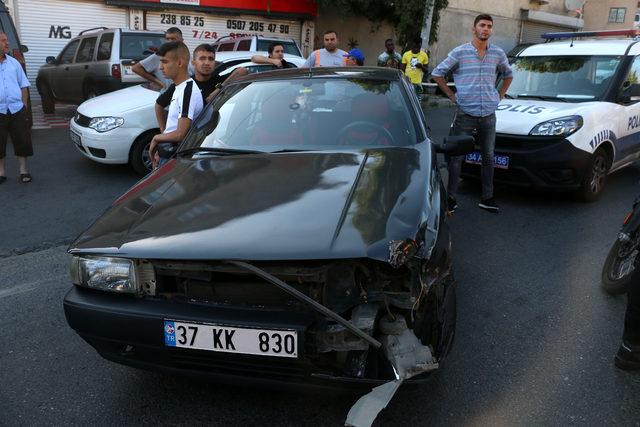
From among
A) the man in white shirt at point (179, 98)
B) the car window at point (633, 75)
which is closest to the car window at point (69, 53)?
the man in white shirt at point (179, 98)

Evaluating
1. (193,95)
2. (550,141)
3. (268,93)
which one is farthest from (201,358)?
(550,141)

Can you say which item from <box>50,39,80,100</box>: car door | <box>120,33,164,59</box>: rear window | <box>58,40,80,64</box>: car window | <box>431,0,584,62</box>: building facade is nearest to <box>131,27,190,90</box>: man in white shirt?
<box>120,33,164,59</box>: rear window

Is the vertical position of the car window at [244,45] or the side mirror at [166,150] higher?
the car window at [244,45]

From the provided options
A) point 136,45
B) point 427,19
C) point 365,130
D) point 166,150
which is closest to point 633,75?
point 365,130

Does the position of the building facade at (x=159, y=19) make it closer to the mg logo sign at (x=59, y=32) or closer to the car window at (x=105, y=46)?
the mg logo sign at (x=59, y=32)

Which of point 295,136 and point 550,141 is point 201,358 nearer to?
point 295,136

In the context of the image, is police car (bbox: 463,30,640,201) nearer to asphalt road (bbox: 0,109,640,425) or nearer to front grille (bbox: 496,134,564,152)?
front grille (bbox: 496,134,564,152)

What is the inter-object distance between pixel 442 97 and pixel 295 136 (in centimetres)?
1455

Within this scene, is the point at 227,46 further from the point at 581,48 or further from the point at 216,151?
the point at 216,151

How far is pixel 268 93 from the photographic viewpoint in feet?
12.9

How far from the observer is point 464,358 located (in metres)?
3.02

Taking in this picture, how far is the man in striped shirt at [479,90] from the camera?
18.1 ft

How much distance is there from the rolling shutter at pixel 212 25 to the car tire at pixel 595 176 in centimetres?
1376

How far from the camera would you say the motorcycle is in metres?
3.55
